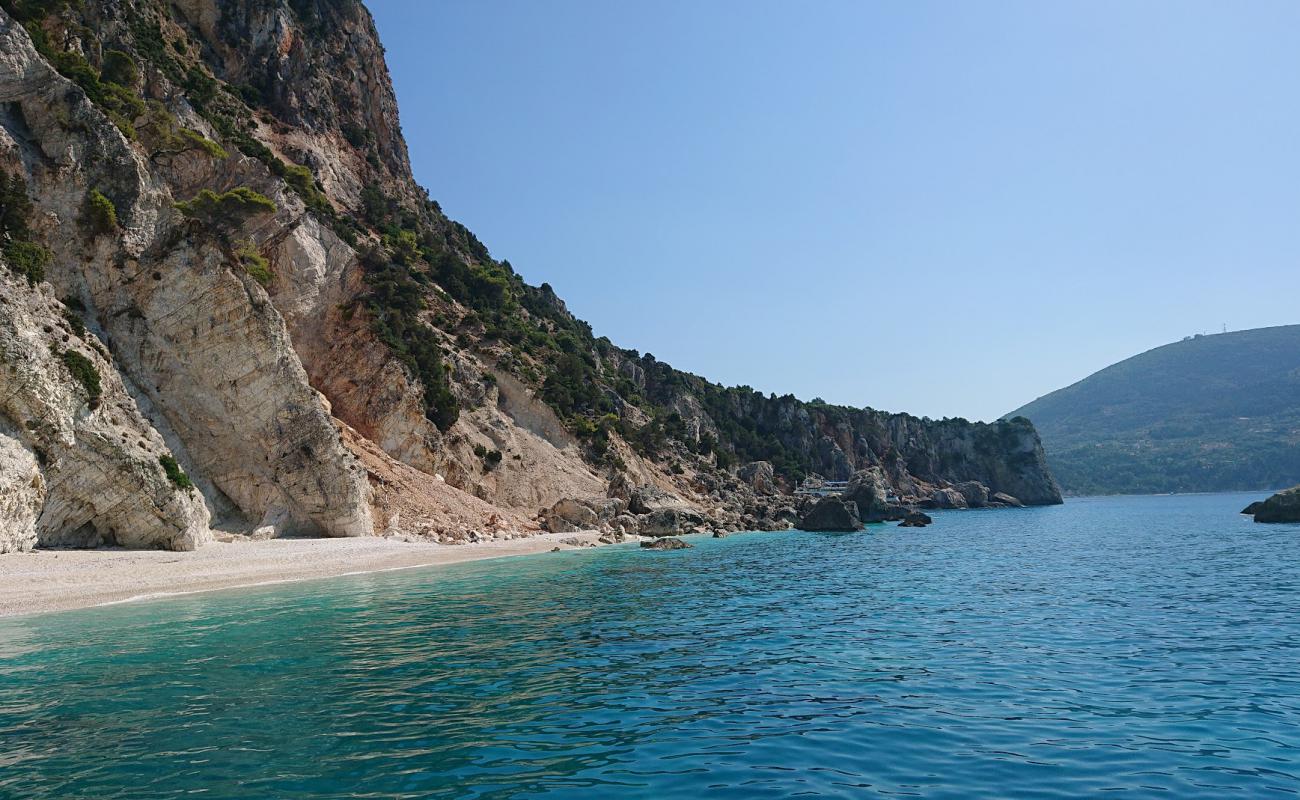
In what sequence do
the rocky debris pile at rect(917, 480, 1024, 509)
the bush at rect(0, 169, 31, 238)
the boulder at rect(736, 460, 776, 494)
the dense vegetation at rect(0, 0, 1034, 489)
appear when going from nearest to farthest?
the bush at rect(0, 169, 31, 238) → the dense vegetation at rect(0, 0, 1034, 489) → the boulder at rect(736, 460, 776, 494) → the rocky debris pile at rect(917, 480, 1024, 509)

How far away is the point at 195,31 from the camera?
220 feet

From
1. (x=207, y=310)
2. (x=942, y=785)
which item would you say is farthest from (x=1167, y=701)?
(x=207, y=310)

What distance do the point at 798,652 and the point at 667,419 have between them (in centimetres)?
7978

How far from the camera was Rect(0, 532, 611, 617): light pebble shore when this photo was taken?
18828mm

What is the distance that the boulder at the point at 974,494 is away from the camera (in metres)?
113

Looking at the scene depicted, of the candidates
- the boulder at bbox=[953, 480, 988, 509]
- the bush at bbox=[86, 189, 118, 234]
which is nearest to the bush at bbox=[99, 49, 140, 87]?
the bush at bbox=[86, 189, 118, 234]

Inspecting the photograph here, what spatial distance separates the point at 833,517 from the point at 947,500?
199ft

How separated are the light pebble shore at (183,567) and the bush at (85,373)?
5.21 metres

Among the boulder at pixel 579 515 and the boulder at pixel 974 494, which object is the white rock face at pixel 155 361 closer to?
the boulder at pixel 579 515

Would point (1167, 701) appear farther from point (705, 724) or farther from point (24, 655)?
point (24, 655)

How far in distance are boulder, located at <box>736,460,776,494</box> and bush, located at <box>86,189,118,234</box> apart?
73.7m

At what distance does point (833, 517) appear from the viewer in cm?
5762

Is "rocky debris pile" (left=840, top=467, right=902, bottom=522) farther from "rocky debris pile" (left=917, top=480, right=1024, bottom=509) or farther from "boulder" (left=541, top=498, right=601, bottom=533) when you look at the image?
"rocky debris pile" (left=917, top=480, right=1024, bottom=509)

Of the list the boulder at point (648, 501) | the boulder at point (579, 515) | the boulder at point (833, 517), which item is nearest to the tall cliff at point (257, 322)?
the boulder at point (648, 501)
